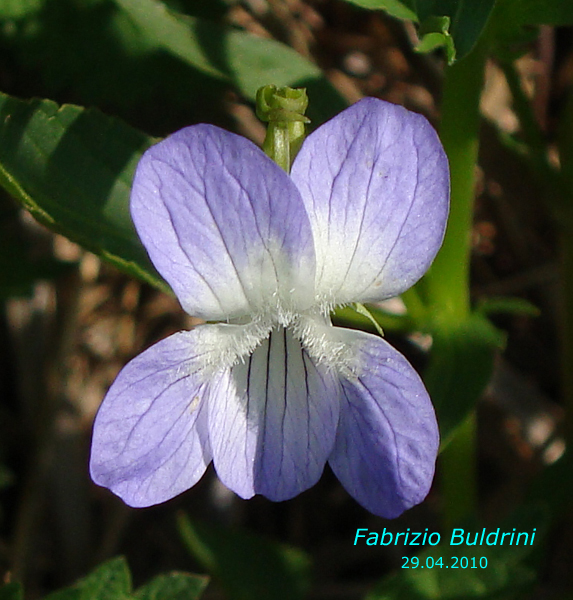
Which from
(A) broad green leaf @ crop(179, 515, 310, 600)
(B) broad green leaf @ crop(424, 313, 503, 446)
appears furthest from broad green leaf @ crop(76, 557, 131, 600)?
(A) broad green leaf @ crop(179, 515, 310, 600)

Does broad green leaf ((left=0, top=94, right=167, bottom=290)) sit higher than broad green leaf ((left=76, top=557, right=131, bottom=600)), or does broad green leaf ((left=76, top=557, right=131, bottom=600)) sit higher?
broad green leaf ((left=0, top=94, right=167, bottom=290))

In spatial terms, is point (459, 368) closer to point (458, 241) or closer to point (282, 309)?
point (458, 241)

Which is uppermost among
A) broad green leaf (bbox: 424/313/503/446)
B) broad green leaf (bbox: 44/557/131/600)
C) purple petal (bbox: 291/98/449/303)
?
purple petal (bbox: 291/98/449/303)

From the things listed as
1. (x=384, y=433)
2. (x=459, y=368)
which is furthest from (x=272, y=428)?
(x=459, y=368)

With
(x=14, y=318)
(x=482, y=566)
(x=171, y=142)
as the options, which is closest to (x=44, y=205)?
(x=171, y=142)

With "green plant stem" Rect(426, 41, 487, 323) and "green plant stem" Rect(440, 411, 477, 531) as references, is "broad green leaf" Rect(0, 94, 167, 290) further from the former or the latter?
"green plant stem" Rect(440, 411, 477, 531)

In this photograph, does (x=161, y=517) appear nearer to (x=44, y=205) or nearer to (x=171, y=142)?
(x=44, y=205)

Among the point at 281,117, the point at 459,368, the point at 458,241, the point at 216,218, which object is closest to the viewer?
the point at 216,218

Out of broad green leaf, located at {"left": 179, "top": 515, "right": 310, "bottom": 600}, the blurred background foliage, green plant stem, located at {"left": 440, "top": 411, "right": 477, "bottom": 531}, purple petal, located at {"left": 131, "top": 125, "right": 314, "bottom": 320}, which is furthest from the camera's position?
broad green leaf, located at {"left": 179, "top": 515, "right": 310, "bottom": 600}
